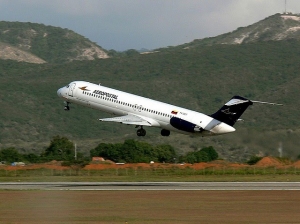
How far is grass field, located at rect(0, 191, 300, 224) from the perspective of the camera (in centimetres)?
5347

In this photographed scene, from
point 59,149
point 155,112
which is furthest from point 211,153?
point 155,112

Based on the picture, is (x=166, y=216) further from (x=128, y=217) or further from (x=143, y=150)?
(x=143, y=150)

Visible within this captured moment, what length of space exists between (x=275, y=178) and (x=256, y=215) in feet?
125

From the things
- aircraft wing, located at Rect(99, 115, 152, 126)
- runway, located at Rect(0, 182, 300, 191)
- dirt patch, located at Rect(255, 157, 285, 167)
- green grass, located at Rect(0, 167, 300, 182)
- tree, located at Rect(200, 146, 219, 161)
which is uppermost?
aircraft wing, located at Rect(99, 115, 152, 126)

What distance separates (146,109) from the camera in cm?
8875

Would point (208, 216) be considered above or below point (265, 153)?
below

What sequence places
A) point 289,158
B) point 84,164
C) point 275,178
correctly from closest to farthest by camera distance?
point 289,158 → point 275,178 → point 84,164

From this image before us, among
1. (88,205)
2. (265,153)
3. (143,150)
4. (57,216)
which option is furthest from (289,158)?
(143,150)

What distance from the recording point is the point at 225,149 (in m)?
145

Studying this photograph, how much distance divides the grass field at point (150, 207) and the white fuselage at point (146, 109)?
1472 centimetres

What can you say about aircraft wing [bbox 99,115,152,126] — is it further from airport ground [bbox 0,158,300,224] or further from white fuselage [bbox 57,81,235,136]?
airport ground [bbox 0,158,300,224]

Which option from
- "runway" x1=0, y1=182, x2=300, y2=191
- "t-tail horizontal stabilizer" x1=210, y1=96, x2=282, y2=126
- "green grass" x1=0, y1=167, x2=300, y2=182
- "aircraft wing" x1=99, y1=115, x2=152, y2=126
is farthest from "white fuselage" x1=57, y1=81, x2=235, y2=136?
"green grass" x1=0, y1=167, x2=300, y2=182

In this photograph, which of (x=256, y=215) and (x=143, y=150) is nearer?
(x=256, y=215)

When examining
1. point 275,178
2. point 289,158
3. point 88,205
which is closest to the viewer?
point 88,205
